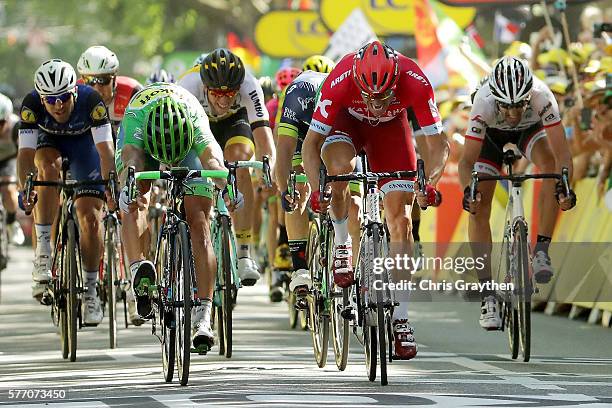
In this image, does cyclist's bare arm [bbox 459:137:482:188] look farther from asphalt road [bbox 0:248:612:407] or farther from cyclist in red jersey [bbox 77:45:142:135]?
cyclist in red jersey [bbox 77:45:142:135]

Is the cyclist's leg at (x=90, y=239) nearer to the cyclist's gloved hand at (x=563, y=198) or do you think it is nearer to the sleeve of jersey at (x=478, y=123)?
the sleeve of jersey at (x=478, y=123)

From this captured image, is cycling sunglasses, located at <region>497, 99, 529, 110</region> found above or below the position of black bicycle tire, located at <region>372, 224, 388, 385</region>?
above

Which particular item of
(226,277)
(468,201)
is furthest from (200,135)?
(468,201)

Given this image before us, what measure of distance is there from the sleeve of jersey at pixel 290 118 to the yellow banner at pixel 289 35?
2062 centimetres

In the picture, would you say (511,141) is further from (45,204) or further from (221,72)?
(45,204)

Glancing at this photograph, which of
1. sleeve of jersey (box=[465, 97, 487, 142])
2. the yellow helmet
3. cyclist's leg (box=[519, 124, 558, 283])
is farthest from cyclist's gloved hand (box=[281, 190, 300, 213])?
the yellow helmet

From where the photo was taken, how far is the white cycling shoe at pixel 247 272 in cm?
1392

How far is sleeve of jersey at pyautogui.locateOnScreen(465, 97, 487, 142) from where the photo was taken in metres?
13.7

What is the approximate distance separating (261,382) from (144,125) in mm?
1755

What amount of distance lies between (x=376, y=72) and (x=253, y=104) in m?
3.44

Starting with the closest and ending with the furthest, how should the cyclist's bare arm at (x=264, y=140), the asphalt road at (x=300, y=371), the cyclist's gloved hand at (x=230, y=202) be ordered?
1. the asphalt road at (x=300, y=371)
2. the cyclist's gloved hand at (x=230, y=202)
3. the cyclist's bare arm at (x=264, y=140)

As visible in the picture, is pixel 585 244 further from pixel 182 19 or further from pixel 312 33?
pixel 182 19

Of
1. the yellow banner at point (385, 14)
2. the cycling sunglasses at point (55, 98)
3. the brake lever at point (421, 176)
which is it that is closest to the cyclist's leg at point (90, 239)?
the cycling sunglasses at point (55, 98)

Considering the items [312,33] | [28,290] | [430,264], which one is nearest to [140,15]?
[312,33]
